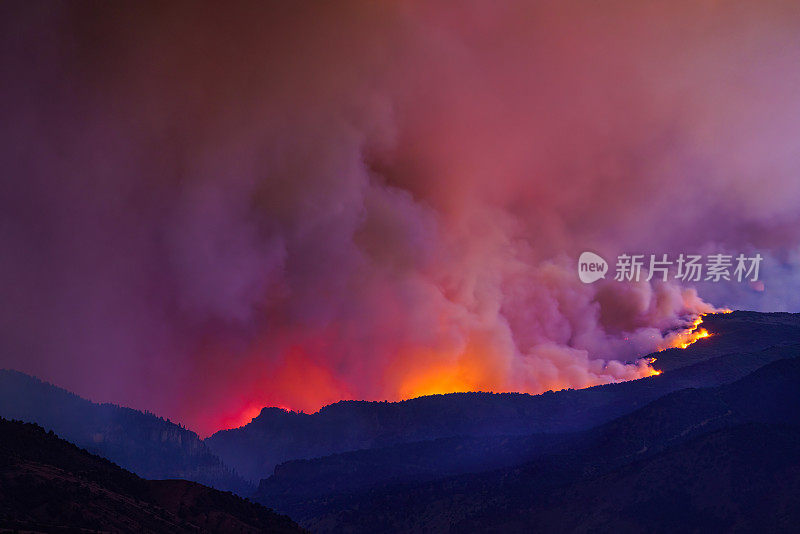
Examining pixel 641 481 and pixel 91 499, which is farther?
pixel 641 481

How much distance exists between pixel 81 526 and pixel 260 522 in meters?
34.7

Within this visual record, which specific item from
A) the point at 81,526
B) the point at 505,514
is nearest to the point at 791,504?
the point at 505,514

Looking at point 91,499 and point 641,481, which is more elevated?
point 641,481

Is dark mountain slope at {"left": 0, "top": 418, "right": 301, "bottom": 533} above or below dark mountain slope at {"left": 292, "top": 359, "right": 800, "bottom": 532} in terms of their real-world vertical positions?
below

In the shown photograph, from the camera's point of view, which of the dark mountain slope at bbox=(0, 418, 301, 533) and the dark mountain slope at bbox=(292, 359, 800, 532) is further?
the dark mountain slope at bbox=(292, 359, 800, 532)

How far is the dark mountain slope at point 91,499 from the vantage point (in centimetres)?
8206

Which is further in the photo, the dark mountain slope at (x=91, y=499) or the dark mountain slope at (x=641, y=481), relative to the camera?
the dark mountain slope at (x=641, y=481)

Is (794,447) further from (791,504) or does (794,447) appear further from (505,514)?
(505,514)

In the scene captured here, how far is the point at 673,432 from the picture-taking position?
198 metres

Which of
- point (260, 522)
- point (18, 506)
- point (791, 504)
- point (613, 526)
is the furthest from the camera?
point (613, 526)

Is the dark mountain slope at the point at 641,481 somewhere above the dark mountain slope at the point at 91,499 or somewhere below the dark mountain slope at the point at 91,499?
above

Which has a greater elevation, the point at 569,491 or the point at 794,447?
the point at 794,447

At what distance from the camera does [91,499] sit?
295 ft

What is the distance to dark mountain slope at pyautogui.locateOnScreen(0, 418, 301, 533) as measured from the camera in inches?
3231
